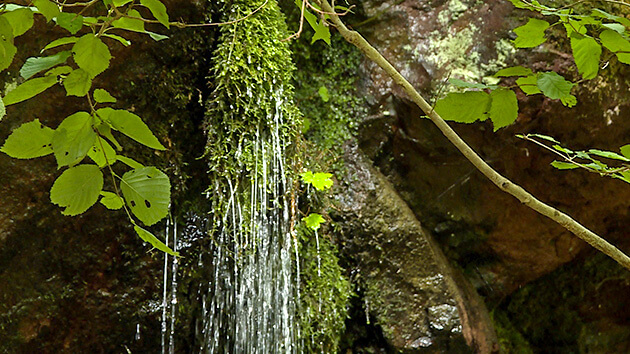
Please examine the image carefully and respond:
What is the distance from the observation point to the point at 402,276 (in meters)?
2.96

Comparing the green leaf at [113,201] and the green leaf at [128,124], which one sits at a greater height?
the green leaf at [128,124]

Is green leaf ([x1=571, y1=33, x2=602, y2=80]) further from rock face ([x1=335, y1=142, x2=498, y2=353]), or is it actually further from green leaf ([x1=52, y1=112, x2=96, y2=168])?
rock face ([x1=335, y1=142, x2=498, y2=353])

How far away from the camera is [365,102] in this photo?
325 centimetres

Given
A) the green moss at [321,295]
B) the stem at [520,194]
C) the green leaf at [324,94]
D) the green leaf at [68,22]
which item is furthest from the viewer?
the green leaf at [324,94]

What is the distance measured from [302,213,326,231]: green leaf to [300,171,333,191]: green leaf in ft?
0.50

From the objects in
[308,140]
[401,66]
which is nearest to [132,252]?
[308,140]

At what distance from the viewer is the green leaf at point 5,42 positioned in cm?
75

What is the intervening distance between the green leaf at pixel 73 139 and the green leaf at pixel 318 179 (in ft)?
6.72

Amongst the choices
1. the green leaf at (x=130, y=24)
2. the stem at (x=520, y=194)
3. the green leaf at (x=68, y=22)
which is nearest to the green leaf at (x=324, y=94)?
the stem at (x=520, y=194)

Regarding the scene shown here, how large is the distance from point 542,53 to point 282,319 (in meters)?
2.01

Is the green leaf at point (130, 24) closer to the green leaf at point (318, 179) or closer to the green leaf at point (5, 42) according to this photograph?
the green leaf at point (5, 42)

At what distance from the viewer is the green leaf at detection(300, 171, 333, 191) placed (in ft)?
9.29

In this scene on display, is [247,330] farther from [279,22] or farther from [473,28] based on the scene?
[473,28]

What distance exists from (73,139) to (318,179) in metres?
2.08
